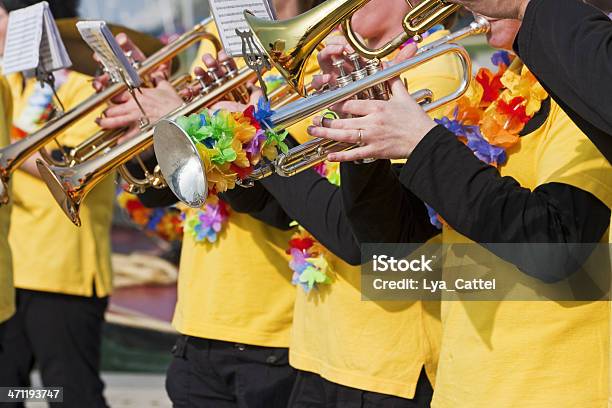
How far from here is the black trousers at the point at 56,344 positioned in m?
4.02

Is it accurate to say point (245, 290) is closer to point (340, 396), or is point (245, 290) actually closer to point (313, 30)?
point (340, 396)

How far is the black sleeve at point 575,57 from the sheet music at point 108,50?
1.31 metres

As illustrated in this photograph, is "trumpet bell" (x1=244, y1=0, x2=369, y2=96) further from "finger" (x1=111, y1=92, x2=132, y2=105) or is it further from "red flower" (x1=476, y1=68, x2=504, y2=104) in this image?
"finger" (x1=111, y1=92, x2=132, y2=105)

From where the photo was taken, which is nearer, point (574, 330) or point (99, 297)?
point (574, 330)

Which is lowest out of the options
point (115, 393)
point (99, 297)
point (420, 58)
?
point (115, 393)

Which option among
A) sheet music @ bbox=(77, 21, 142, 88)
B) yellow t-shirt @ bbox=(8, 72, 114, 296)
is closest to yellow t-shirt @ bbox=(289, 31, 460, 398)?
sheet music @ bbox=(77, 21, 142, 88)

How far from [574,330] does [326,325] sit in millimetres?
774

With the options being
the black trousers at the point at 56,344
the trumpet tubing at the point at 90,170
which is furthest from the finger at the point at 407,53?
the black trousers at the point at 56,344

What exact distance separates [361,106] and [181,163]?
0.37 metres

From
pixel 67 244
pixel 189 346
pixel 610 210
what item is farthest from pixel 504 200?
pixel 67 244

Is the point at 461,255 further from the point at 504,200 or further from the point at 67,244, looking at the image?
the point at 67,244

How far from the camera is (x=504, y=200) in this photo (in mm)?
1928

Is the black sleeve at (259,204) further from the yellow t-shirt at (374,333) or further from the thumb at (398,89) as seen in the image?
the thumb at (398,89)

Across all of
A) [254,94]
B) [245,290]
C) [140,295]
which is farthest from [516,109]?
[140,295]
